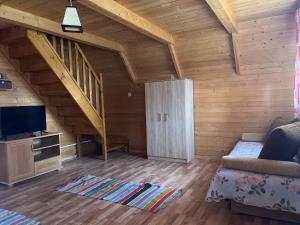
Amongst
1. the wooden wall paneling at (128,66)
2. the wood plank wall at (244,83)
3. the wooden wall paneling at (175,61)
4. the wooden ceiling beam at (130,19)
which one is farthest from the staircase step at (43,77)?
the wood plank wall at (244,83)

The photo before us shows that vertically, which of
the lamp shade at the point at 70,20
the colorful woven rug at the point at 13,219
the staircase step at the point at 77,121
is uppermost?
the lamp shade at the point at 70,20

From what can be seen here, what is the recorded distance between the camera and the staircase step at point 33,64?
151 inches

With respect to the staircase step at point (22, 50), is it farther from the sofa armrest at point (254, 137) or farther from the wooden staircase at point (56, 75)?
the sofa armrest at point (254, 137)

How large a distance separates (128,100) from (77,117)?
1258 mm

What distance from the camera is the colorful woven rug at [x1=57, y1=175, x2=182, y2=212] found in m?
2.94

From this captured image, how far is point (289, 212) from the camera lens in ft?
7.64

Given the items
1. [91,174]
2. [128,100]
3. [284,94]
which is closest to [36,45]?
[91,174]

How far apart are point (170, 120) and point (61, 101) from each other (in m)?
2.11

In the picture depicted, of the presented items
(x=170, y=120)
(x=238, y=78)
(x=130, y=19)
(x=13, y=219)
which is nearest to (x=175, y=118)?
(x=170, y=120)

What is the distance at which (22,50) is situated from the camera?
12.5 feet

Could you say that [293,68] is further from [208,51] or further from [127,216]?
[127,216]

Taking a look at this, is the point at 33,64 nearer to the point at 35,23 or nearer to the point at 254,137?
the point at 35,23

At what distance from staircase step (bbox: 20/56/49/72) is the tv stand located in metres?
1.14

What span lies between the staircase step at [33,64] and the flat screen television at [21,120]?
0.66 m
